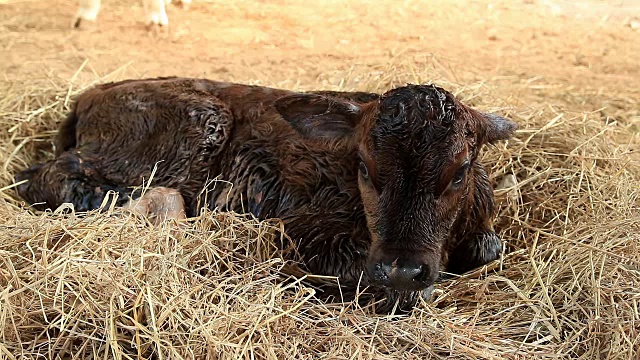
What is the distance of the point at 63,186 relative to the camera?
5.37m

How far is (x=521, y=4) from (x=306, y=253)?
815cm

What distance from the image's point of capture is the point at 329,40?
33.0ft

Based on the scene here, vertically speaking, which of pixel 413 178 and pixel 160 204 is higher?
pixel 413 178

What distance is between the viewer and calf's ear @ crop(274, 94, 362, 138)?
4.51 m

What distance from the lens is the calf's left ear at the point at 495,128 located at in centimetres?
449

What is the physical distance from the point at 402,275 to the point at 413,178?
500 mm

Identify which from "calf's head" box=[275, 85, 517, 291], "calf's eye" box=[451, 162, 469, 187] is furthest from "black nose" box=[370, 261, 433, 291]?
"calf's eye" box=[451, 162, 469, 187]

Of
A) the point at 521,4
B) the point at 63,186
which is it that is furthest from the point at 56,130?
the point at 521,4

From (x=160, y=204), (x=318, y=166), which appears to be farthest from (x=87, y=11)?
(x=318, y=166)

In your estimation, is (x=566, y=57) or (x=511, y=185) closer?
(x=511, y=185)

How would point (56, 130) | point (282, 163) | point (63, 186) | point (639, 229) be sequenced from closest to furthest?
point (639, 229) → point (282, 163) → point (63, 186) → point (56, 130)

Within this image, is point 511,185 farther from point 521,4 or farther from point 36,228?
point 521,4

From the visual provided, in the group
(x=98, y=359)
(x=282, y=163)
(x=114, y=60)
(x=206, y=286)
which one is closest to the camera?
(x=98, y=359)

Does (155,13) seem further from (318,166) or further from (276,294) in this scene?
(276,294)
